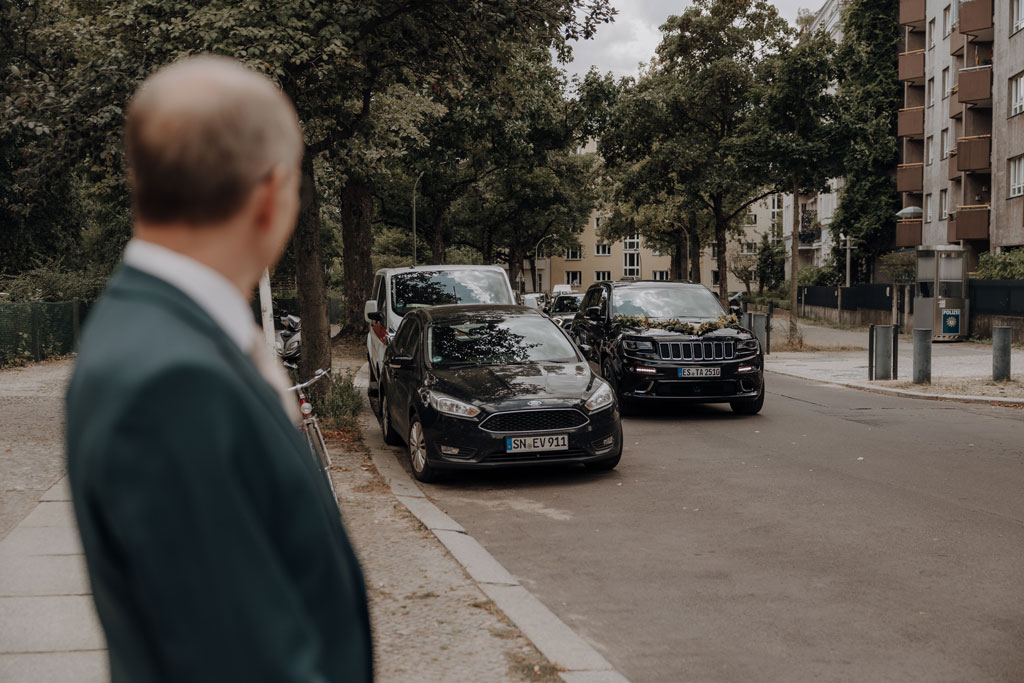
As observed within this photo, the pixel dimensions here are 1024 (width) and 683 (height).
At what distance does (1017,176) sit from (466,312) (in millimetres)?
30150

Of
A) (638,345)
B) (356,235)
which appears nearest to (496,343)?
(638,345)

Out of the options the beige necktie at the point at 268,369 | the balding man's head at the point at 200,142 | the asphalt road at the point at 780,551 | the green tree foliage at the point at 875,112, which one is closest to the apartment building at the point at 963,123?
the green tree foliage at the point at 875,112

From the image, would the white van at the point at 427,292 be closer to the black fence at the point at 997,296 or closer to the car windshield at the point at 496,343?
the car windshield at the point at 496,343

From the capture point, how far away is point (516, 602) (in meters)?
5.41

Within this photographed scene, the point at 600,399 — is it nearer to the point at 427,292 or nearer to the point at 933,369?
the point at 427,292

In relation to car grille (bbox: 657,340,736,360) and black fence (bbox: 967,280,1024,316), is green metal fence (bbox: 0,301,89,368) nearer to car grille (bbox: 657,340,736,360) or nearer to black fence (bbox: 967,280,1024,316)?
car grille (bbox: 657,340,736,360)

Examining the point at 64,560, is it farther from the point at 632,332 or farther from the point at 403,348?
the point at 632,332

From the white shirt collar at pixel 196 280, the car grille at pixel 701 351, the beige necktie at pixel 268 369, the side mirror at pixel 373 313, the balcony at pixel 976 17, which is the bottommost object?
the car grille at pixel 701 351

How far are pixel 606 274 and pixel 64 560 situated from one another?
111542mm

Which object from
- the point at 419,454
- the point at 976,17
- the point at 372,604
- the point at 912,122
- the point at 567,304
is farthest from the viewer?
the point at 912,122

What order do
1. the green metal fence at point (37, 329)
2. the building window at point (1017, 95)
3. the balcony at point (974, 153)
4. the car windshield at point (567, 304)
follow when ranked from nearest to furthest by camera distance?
the green metal fence at point (37, 329) → the car windshield at point (567, 304) → the building window at point (1017, 95) → the balcony at point (974, 153)

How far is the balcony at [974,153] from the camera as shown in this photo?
38.7m

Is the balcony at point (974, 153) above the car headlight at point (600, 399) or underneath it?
above

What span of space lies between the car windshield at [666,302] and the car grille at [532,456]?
234 inches
